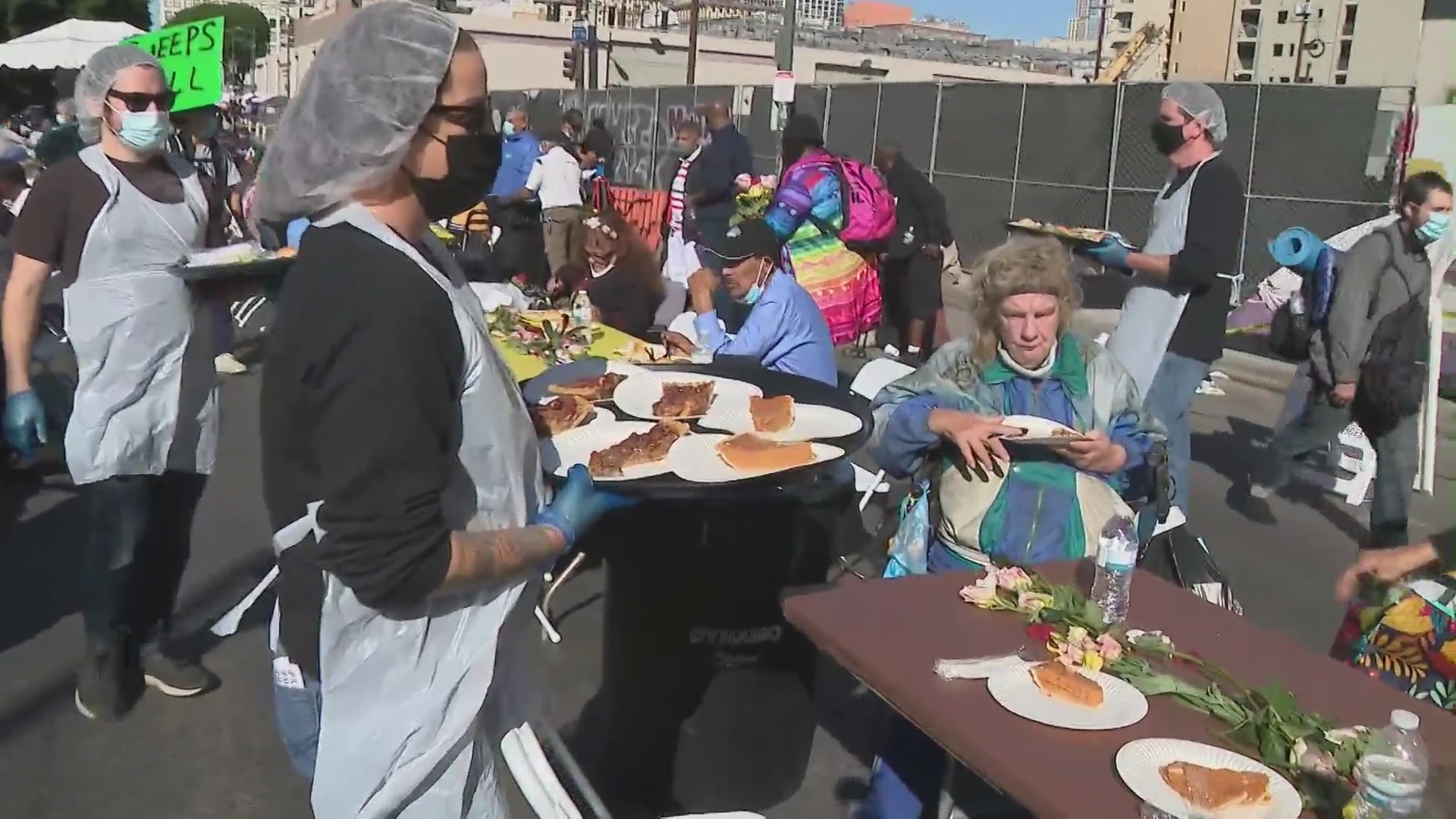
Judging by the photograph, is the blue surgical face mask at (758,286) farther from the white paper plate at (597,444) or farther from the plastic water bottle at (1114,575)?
the plastic water bottle at (1114,575)

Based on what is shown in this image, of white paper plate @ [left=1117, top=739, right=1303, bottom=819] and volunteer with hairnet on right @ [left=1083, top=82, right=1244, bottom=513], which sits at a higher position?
volunteer with hairnet on right @ [left=1083, top=82, right=1244, bottom=513]

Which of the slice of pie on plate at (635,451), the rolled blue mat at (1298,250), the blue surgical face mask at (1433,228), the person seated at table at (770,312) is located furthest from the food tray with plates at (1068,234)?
the slice of pie on plate at (635,451)

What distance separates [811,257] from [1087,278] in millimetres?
9126

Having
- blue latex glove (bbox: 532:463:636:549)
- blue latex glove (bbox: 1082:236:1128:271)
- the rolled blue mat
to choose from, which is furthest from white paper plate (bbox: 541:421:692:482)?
the rolled blue mat

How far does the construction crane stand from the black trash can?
3163 inches

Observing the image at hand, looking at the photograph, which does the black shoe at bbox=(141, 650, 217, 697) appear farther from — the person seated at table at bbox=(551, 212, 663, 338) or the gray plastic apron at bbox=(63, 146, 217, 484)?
the person seated at table at bbox=(551, 212, 663, 338)

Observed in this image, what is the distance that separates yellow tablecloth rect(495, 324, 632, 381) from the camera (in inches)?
199

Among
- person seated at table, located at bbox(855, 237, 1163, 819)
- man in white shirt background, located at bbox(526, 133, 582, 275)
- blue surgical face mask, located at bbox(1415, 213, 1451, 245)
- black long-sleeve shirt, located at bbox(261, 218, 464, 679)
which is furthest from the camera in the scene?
man in white shirt background, located at bbox(526, 133, 582, 275)

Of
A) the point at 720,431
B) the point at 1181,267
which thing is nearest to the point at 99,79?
the point at 720,431

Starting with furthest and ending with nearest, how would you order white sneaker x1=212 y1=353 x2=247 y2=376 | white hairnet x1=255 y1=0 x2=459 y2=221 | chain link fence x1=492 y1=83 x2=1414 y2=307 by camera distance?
chain link fence x1=492 y1=83 x2=1414 y2=307 → white sneaker x1=212 y1=353 x2=247 y2=376 → white hairnet x1=255 y1=0 x2=459 y2=221

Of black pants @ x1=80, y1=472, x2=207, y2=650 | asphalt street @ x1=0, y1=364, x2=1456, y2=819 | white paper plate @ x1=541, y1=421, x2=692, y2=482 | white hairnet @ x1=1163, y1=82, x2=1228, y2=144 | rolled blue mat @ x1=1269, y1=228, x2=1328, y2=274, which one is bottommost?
asphalt street @ x1=0, y1=364, x2=1456, y2=819

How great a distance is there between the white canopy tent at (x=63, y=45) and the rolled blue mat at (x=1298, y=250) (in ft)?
53.1

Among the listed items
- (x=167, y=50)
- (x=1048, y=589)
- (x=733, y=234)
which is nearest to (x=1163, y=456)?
(x=1048, y=589)

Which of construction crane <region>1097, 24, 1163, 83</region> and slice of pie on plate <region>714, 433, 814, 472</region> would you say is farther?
construction crane <region>1097, 24, 1163, 83</region>
